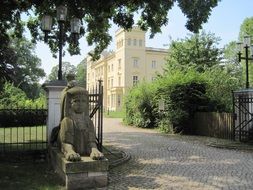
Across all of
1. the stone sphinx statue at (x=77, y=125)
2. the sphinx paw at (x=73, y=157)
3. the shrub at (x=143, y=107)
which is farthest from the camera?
the shrub at (x=143, y=107)

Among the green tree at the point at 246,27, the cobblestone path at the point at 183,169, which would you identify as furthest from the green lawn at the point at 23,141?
the green tree at the point at 246,27

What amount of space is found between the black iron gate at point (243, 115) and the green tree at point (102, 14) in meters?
4.57

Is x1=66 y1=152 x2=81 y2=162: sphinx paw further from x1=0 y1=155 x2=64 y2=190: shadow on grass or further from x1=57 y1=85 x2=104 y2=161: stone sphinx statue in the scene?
x1=0 y1=155 x2=64 y2=190: shadow on grass

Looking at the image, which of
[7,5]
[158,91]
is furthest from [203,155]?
[158,91]

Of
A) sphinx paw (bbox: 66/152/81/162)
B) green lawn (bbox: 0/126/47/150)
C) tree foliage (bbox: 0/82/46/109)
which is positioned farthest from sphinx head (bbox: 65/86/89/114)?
tree foliage (bbox: 0/82/46/109)

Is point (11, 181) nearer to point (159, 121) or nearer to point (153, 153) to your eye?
point (153, 153)

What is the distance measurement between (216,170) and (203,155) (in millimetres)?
2774

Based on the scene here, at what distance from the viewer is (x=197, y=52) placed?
3900 cm

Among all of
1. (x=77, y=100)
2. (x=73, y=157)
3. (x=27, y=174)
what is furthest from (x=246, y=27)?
(x=73, y=157)

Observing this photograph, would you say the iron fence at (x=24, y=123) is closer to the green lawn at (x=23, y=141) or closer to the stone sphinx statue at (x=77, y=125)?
the green lawn at (x=23, y=141)

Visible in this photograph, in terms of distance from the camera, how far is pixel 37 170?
10.1 metres

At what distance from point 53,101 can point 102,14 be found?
7015 millimetres

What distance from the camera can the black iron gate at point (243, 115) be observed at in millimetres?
16750

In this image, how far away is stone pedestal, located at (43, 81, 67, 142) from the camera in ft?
38.5
